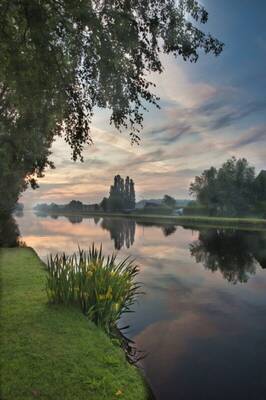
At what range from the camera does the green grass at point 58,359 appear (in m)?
5.70

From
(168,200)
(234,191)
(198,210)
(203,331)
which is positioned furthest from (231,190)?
(203,331)

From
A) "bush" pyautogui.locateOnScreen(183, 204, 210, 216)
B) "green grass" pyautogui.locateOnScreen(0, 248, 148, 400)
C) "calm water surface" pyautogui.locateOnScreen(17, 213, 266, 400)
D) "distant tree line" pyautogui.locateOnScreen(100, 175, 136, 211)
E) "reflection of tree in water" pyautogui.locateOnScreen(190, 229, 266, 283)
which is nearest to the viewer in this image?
"green grass" pyautogui.locateOnScreen(0, 248, 148, 400)

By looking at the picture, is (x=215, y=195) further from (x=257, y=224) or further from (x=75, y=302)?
(x=75, y=302)

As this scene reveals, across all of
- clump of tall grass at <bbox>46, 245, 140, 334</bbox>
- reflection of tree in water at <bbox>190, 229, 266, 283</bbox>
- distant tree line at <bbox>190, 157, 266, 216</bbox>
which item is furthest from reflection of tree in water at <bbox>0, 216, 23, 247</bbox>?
distant tree line at <bbox>190, 157, 266, 216</bbox>

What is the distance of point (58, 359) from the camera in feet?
21.9

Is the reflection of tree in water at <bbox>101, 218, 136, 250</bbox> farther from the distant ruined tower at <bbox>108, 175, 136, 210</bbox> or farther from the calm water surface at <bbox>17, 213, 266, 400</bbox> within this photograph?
the distant ruined tower at <bbox>108, 175, 136, 210</bbox>

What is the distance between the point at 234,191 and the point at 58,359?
99.2 m

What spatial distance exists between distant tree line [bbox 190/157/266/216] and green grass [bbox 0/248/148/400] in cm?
9079

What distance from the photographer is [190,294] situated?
1489 cm

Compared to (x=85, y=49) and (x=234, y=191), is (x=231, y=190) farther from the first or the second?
(x=85, y=49)

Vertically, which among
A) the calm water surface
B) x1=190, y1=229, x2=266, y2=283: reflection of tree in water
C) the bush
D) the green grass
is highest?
the bush

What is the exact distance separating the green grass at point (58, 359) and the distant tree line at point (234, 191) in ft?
298

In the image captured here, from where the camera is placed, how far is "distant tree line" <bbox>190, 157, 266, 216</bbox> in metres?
96.8

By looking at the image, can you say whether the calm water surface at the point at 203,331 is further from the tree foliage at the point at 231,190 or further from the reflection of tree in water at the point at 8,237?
the tree foliage at the point at 231,190
